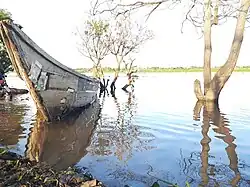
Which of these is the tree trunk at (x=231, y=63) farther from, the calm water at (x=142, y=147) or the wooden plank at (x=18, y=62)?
the wooden plank at (x=18, y=62)

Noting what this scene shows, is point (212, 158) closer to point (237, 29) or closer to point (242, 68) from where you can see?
point (237, 29)

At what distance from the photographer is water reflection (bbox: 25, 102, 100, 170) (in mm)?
5156

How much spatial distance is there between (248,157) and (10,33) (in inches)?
205

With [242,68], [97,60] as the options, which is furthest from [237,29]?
[242,68]

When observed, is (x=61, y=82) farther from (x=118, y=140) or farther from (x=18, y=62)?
(x=118, y=140)

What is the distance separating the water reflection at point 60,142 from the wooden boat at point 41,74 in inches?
21.4

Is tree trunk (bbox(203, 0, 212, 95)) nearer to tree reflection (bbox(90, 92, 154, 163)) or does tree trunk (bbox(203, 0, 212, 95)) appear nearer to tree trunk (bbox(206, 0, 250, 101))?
tree trunk (bbox(206, 0, 250, 101))

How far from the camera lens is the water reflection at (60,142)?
5.16m

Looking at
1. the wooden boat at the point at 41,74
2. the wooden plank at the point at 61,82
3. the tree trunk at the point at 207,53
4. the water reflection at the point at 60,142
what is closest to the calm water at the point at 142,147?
the water reflection at the point at 60,142

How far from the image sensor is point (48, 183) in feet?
10.5

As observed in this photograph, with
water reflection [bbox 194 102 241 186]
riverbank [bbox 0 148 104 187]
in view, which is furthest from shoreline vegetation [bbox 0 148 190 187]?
water reflection [bbox 194 102 241 186]

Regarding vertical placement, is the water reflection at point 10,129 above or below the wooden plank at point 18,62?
below

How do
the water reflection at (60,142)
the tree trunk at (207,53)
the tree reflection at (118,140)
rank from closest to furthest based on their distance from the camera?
1. the water reflection at (60,142)
2. the tree reflection at (118,140)
3. the tree trunk at (207,53)

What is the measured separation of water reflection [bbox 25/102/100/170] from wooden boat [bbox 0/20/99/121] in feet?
1.78
